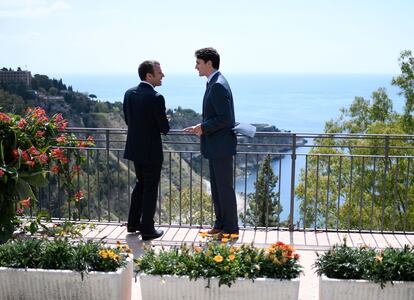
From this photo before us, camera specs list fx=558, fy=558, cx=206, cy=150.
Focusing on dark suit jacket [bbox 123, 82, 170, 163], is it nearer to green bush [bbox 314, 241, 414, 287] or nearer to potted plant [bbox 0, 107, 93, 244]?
potted plant [bbox 0, 107, 93, 244]

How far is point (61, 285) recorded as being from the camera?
394 cm

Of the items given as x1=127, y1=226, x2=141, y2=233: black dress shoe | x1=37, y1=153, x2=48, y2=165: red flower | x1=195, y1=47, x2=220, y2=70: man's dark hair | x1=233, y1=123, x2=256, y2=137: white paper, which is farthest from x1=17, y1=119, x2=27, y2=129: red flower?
x1=233, y1=123, x2=256, y2=137: white paper

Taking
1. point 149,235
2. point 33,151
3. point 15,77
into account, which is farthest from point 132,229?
point 15,77

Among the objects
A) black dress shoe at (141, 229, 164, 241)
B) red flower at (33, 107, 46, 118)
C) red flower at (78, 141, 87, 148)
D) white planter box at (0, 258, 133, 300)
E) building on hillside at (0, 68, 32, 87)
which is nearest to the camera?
white planter box at (0, 258, 133, 300)

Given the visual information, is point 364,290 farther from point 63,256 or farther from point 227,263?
point 63,256

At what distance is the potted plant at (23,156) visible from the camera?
17.9 ft

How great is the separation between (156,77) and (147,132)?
559mm

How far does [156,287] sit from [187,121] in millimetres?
64672

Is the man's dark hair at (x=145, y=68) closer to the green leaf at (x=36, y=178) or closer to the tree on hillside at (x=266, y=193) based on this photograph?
the green leaf at (x=36, y=178)

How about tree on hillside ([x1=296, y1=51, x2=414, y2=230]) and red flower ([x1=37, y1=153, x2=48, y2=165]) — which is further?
tree on hillside ([x1=296, y1=51, x2=414, y2=230])


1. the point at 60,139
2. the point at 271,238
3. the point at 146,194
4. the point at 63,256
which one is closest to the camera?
the point at 63,256

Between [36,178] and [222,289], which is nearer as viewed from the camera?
[222,289]

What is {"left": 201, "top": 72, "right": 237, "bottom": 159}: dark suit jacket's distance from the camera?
212 inches

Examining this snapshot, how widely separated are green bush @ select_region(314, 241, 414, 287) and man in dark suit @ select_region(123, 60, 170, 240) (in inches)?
Result: 90.7
